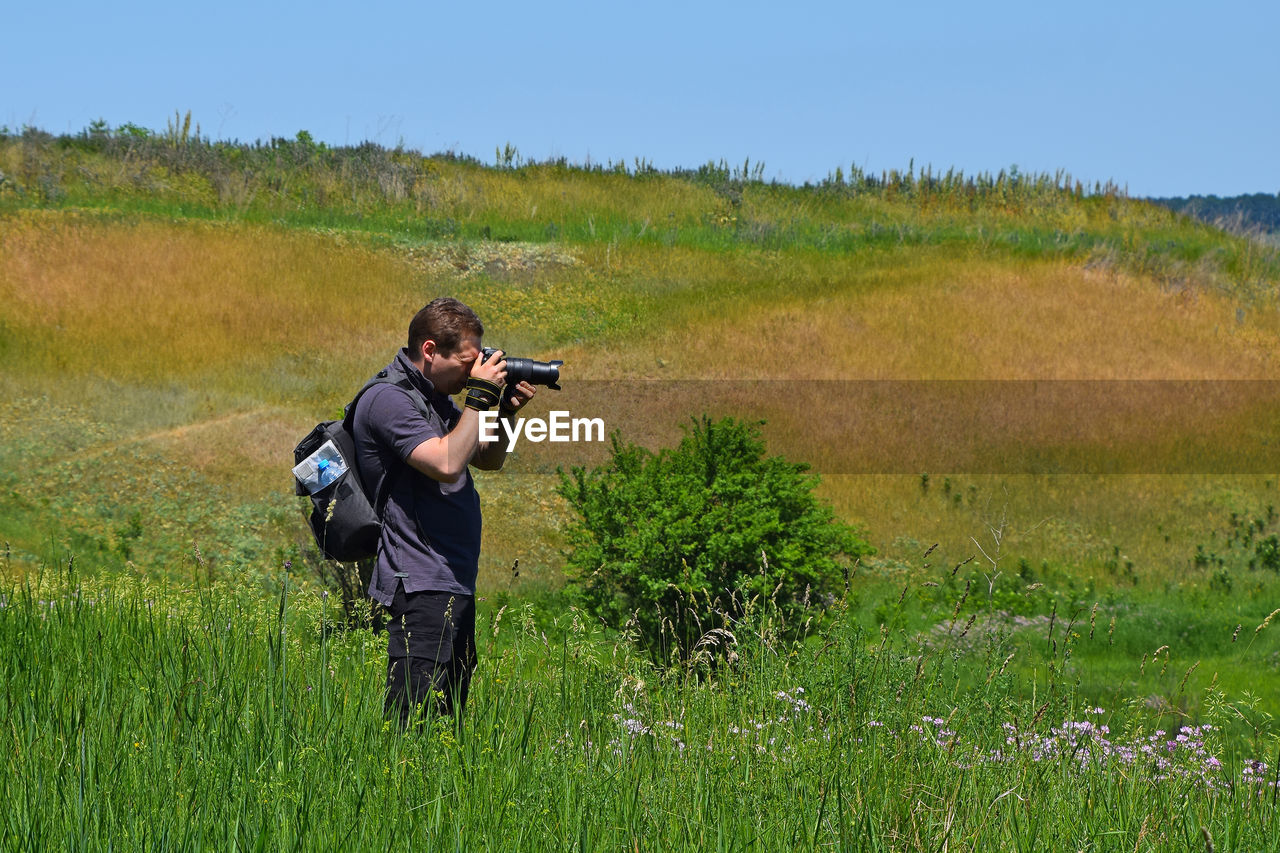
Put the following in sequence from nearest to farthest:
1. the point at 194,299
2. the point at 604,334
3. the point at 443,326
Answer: the point at 443,326 < the point at 194,299 < the point at 604,334

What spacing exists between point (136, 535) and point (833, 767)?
12294 mm

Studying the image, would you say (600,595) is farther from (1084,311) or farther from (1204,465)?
(1084,311)

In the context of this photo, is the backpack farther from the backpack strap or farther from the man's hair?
the man's hair

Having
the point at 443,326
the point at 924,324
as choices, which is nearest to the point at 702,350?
the point at 924,324

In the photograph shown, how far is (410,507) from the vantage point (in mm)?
4301

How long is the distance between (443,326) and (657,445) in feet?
41.3

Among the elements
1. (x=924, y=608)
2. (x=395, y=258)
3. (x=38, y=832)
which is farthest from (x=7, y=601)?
(x=395, y=258)

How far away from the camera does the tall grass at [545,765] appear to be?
266cm

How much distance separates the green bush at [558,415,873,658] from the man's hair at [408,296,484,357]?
5.23 m

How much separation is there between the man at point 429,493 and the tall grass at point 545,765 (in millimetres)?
194

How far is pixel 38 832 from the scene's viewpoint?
2.50 metres

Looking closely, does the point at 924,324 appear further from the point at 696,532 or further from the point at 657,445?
the point at 696,532

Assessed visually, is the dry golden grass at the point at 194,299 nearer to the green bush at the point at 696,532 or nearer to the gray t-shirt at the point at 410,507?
the green bush at the point at 696,532

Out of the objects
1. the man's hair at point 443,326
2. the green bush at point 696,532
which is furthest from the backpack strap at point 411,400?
the green bush at point 696,532
